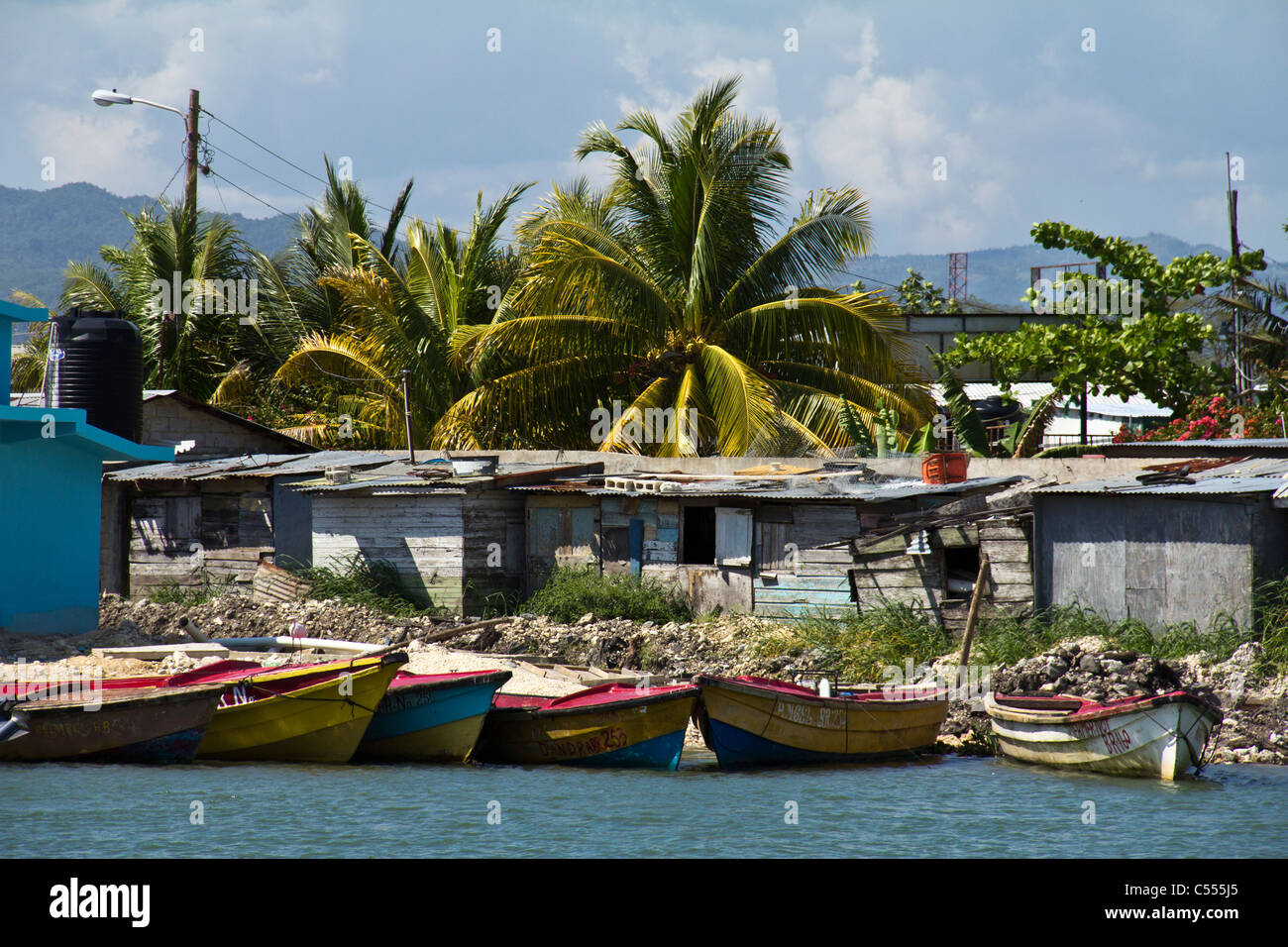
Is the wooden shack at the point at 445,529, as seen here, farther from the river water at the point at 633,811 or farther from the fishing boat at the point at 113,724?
the fishing boat at the point at 113,724

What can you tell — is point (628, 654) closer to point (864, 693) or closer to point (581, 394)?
point (864, 693)

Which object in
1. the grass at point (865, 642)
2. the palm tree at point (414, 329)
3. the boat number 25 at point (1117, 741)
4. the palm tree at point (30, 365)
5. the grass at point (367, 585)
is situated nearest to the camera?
the boat number 25 at point (1117, 741)

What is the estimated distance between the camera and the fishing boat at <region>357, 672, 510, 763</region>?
1383 cm

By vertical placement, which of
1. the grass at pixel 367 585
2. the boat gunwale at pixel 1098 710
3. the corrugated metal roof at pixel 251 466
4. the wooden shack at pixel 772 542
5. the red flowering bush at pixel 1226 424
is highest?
the red flowering bush at pixel 1226 424

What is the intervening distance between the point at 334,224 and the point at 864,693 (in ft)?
76.6

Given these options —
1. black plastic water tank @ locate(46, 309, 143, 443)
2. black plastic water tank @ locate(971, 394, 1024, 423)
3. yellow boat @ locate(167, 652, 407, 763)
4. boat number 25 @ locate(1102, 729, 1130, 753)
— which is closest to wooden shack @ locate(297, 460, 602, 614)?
black plastic water tank @ locate(46, 309, 143, 443)

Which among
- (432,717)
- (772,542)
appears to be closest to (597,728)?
(432,717)

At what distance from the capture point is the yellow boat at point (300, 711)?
1359 cm

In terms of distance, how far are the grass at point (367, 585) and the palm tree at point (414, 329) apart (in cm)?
645

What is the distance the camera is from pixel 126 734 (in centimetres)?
1336

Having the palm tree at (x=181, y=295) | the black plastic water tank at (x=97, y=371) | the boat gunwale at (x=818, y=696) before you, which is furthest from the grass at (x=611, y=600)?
the palm tree at (x=181, y=295)

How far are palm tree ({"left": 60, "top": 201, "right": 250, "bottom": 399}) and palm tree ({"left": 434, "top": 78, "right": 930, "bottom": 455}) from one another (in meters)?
9.24

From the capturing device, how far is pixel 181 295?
31.6m

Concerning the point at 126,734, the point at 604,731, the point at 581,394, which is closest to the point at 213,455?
the point at 581,394
